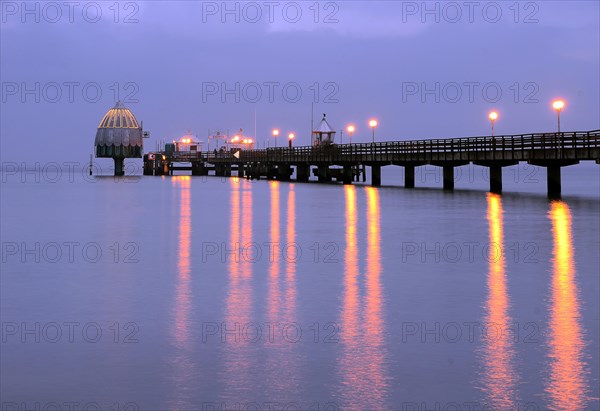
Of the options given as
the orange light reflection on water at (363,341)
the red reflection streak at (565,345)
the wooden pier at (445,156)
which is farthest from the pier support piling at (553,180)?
the orange light reflection on water at (363,341)

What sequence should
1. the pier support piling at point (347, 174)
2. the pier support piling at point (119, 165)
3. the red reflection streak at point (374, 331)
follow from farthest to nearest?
the pier support piling at point (119, 165)
the pier support piling at point (347, 174)
the red reflection streak at point (374, 331)

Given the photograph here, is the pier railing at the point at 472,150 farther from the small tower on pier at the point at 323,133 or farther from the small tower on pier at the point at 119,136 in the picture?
the small tower on pier at the point at 119,136

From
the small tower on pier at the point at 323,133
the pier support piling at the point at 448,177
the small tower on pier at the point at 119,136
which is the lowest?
the pier support piling at the point at 448,177

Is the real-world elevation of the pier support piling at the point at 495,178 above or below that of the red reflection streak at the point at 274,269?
above

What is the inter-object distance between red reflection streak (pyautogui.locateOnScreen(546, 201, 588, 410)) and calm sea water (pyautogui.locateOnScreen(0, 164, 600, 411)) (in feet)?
0.12

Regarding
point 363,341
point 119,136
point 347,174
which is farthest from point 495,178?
point 119,136

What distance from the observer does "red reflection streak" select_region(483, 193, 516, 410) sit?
10.1 m

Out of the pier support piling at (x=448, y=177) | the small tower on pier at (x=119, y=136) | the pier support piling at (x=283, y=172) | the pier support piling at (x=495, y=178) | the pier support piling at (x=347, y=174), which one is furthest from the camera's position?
the small tower on pier at (x=119, y=136)

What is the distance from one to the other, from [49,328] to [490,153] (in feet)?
163

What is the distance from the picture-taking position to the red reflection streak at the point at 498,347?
10070 millimetres

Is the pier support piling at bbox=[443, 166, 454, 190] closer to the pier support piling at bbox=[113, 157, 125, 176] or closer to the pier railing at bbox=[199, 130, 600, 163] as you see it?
the pier railing at bbox=[199, 130, 600, 163]

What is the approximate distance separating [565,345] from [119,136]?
158337 mm

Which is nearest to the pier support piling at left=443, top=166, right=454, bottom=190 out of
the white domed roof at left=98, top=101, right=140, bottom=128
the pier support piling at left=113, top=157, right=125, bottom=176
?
the white domed roof at left=98, top=101, right=140, bottom=128

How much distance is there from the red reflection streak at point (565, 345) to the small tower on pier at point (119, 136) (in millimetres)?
148293
